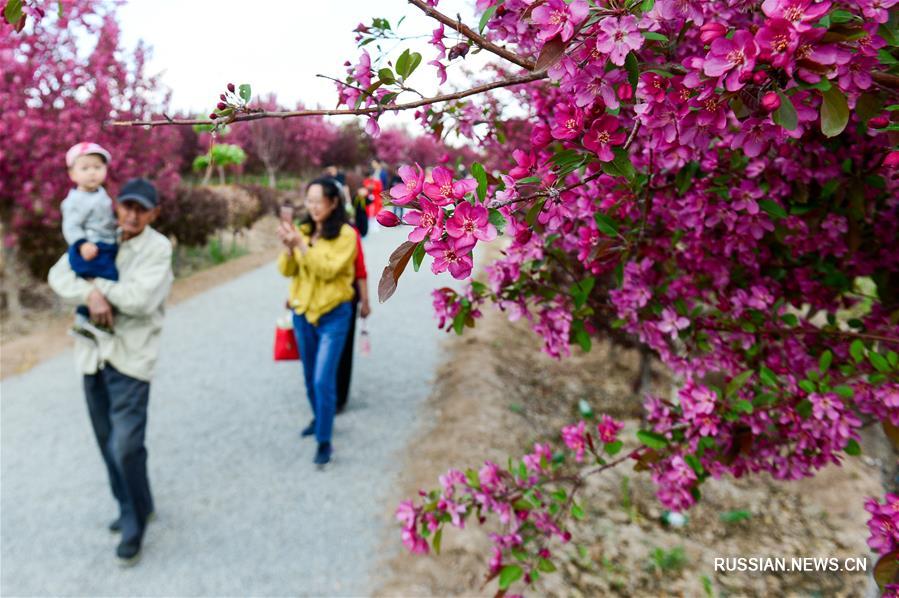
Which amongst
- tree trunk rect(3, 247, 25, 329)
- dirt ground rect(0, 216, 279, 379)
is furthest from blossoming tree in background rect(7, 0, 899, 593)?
tree trunk rect(3, 247, 25, 329)

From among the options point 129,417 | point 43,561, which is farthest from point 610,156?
point 43,561

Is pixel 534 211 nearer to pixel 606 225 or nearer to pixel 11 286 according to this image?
pixel 606 225

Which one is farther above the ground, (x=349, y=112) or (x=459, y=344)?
(x=349, y=112)

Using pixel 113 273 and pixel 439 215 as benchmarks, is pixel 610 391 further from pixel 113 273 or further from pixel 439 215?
pixel 439 215

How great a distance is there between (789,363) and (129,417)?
118 inches

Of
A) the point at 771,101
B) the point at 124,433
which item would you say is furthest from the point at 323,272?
the point at 771,101

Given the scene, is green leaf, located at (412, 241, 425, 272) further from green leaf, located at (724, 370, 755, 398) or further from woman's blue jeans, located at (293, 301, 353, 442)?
woman's blue jeans, located at (293, 301, 353, 442)

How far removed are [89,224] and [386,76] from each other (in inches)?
108

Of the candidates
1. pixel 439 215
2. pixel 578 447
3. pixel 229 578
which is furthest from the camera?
pixel 229 578

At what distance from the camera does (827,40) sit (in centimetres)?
66

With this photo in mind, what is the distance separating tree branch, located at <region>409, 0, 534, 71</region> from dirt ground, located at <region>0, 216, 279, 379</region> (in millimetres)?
6073

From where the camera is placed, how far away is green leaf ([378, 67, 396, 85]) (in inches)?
37.0

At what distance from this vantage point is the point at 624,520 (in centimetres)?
348

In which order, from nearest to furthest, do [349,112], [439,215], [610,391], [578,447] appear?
[439,215], [349,112], [578,447], [610,391]
